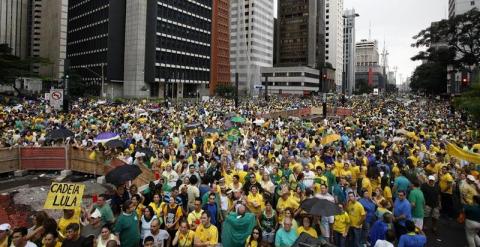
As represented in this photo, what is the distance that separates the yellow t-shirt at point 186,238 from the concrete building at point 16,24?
156053mm

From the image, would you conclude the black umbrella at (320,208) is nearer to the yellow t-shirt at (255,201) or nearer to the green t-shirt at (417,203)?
the yellow t-shirt at (255,201)

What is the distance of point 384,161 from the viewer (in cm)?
Answer: 1282

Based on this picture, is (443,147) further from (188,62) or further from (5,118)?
(188,62)

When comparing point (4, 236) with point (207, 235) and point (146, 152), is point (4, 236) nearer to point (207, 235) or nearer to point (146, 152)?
point (207, 235)

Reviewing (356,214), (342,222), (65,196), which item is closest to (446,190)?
(356,214)

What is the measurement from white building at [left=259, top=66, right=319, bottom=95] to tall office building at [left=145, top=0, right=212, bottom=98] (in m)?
40.0

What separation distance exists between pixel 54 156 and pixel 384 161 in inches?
502

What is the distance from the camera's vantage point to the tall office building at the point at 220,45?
11588 centimetres

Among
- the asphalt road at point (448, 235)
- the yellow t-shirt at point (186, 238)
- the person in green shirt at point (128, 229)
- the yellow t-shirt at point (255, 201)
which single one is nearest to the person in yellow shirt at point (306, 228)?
the yellow t-shirt at point (255, 201)

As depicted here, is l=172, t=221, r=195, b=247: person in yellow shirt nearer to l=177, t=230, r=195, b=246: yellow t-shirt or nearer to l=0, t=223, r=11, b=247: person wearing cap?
l=177, t=230, r=195, b=246: yellow t-shirt

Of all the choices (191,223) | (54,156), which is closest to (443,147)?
(191,223)

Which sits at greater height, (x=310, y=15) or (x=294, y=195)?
(x=310, y=15)

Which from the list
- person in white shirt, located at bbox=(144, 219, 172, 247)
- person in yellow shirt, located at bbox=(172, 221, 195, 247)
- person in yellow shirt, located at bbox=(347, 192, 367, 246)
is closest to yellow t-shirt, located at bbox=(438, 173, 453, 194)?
person in yellow shirt, located at bbox=(347, 192, 367, 246)

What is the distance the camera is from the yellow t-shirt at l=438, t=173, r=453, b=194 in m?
10.8
